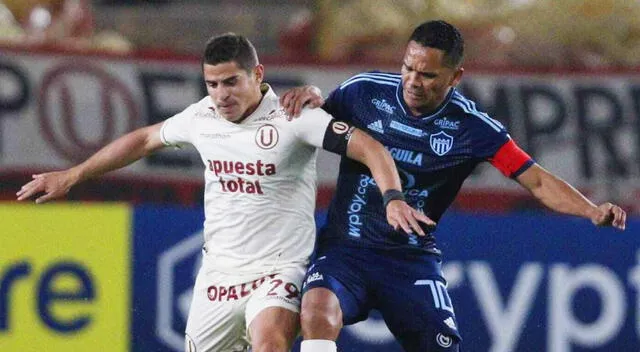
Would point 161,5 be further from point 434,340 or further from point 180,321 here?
point 434,340

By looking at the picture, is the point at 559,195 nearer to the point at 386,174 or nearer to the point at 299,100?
the point at 386,174

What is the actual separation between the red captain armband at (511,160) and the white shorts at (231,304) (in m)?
0.96

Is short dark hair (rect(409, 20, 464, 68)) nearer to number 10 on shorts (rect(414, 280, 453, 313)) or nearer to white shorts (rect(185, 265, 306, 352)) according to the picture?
number 10 on shorts (rect(414, 280, 453, 313))

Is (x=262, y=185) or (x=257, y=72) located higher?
(x=257, y=72)

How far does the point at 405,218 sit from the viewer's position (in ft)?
19.3

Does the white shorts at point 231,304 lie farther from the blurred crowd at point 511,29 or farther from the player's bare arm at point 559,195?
the blurred crowd at point 511,29

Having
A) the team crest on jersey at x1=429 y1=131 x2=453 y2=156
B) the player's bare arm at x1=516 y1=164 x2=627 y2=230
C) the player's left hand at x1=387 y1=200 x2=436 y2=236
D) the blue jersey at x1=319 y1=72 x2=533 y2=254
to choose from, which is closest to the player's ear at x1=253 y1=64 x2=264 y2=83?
the blue jersey at x1=319 y1=72 x2=533 y2=254

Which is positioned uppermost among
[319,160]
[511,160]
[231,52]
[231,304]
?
[231,52]

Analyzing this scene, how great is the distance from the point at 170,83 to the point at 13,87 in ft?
3.60

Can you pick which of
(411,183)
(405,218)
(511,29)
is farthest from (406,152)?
(511,29)

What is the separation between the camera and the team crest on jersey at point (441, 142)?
21.7 ft

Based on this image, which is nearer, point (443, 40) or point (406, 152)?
point (443, 40)

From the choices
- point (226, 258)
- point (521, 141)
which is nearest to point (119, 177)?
point (521, 141)

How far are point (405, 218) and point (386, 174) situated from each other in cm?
34
